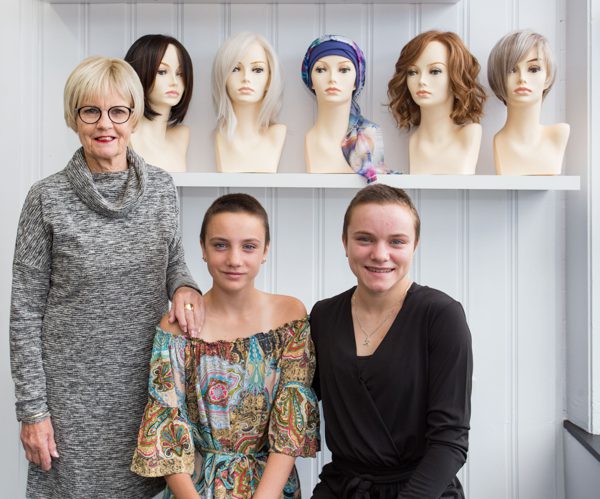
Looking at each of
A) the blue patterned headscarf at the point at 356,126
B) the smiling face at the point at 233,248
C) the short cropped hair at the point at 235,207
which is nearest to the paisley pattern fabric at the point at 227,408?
the smiling face at the point at 233,248

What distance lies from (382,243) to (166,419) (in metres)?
0.54

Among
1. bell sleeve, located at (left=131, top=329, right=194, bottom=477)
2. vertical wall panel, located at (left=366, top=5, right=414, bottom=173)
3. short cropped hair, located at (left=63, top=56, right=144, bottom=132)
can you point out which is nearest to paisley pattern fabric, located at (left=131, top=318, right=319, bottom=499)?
bell sleeve, located at (left=131, top=329, right=194, bottom=477)

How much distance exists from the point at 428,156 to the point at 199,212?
26.1 inches

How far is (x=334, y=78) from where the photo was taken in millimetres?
1730

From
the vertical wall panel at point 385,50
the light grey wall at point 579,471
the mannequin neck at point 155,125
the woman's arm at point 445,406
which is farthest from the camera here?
the vertical wall panel at point 385,50

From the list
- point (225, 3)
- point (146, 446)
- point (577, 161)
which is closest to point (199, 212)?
point (225, 3)

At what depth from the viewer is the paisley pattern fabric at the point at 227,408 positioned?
4.20ft

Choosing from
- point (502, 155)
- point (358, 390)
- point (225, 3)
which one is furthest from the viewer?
point (225, 3)

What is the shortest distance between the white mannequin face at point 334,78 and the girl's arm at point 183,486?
1.00 meters

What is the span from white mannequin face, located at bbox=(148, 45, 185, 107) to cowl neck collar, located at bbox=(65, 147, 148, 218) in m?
0.44

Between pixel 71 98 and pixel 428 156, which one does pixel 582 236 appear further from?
pixel 71 98

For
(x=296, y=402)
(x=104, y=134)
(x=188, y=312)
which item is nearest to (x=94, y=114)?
(x=104, y=134)

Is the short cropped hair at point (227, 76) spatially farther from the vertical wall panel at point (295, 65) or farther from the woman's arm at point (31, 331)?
the woman's arm at point (31, 331)

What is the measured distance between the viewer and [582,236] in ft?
5.95
